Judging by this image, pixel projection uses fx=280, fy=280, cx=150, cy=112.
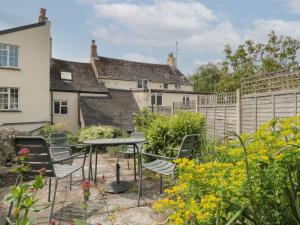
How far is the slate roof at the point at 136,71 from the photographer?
27972mm

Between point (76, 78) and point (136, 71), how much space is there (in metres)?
8.53

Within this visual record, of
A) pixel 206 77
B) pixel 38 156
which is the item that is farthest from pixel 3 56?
pixel 206 77

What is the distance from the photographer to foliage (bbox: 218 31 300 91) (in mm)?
19062

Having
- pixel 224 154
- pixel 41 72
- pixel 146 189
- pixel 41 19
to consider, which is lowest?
pixel 146 189

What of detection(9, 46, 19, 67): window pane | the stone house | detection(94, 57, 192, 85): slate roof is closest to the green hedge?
→ the stone house

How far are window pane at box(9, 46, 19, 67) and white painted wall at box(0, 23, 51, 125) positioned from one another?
0.64 ft

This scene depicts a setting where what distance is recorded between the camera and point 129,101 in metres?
23.9

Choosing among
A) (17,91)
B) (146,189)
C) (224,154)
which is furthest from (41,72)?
(224,154)

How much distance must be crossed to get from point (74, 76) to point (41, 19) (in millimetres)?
5524

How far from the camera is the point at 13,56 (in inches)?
645

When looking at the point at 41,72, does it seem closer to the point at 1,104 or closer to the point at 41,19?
the point at 1,104

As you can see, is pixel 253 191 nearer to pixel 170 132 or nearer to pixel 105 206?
pixel 105 206

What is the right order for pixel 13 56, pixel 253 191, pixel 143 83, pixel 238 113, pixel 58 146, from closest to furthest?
pixel 253 191, pixel 58 146, pixel 238 113, pixel 13 56, pixel 143 83

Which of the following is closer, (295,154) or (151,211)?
(295,154)
